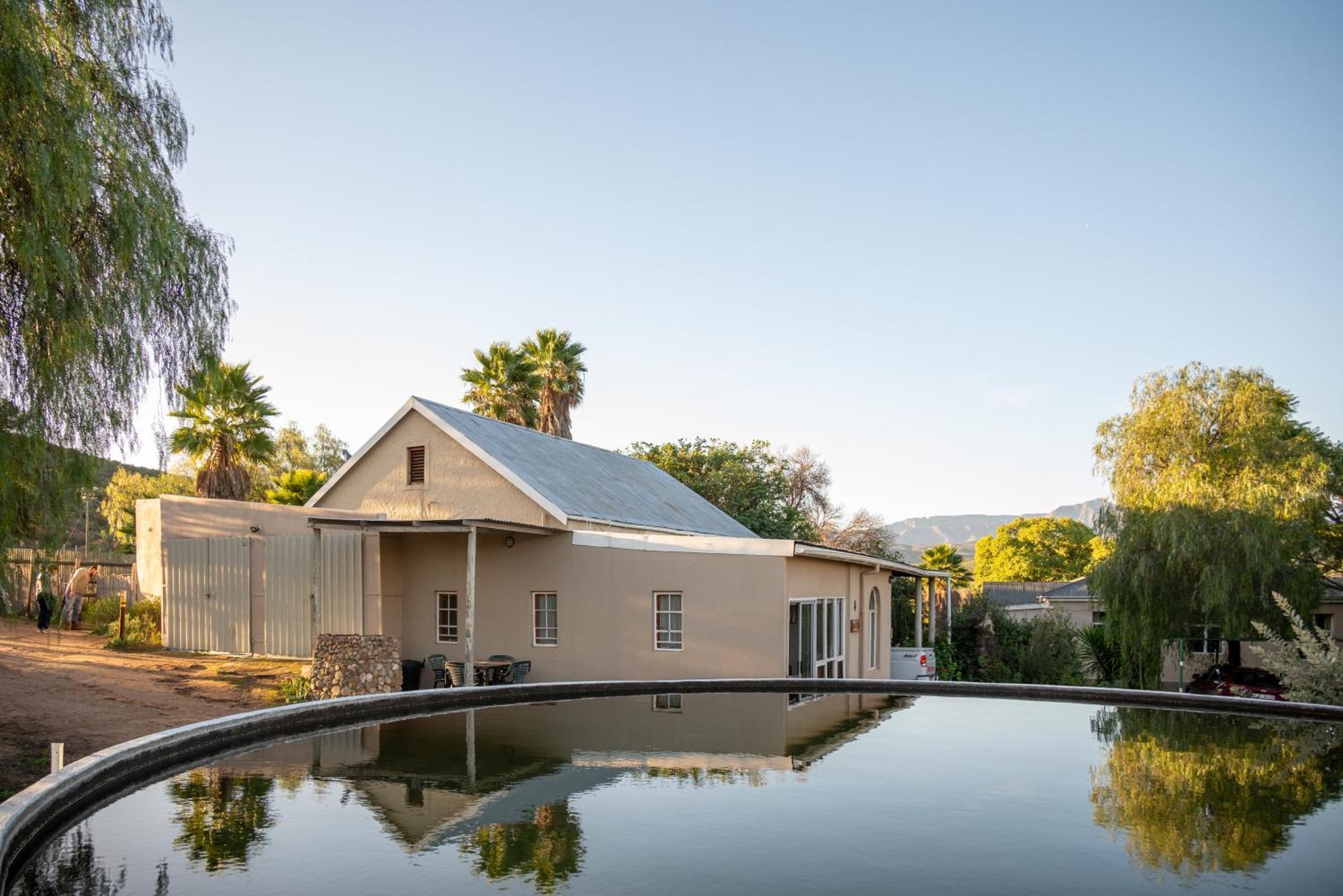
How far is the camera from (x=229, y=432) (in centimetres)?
2622

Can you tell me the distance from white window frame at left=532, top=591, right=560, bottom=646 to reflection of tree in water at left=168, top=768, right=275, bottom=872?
8888 mm

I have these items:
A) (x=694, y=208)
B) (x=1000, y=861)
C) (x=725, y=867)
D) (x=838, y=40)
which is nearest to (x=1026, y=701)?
(x=1000, y=861)

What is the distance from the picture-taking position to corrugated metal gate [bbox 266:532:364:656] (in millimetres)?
19016

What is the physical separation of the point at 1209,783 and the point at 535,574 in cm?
1172

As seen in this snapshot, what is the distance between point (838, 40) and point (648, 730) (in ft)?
41.7

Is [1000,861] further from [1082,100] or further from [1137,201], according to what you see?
[1137,201]

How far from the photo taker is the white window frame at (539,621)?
17.8 metres

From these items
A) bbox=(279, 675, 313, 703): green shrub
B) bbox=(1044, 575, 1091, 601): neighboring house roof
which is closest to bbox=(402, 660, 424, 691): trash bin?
bbox=(279, 675, 313, 703): green shrub

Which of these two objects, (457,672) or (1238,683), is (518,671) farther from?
(1238,683)

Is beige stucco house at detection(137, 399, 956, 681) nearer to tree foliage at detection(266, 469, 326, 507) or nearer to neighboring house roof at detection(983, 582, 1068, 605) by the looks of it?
tree foliage at detection(266, 469, 326, 507)

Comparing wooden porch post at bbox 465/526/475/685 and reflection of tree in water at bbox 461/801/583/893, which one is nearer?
reflection of tree in water at bbox 461/801/583/893

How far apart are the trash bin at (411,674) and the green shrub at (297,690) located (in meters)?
1.83

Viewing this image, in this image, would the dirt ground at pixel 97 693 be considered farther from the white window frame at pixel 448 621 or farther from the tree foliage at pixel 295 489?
the tree foliage at pixel 295 489

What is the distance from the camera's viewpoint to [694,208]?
22375 mm
